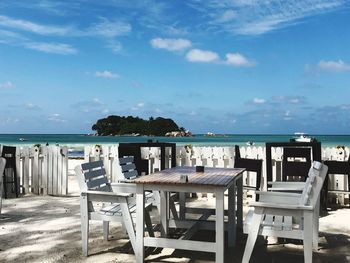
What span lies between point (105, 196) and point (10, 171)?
5.94m

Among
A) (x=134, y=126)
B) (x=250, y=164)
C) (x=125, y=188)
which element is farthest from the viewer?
(x=134, y=126)

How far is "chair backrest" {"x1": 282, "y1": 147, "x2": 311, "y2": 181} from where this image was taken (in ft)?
25.3

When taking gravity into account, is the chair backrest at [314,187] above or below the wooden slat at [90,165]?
below

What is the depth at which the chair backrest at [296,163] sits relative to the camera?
7.70 meters

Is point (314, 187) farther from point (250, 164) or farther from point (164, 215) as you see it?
point (250, 164)

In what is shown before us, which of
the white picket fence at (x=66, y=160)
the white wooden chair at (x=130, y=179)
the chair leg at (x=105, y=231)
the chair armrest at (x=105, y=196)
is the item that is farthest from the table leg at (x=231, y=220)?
the white picket fence at (x=66, y=160)

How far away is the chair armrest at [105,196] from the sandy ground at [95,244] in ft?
2.23

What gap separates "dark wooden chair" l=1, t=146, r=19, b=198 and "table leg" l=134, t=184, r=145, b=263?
585 cm

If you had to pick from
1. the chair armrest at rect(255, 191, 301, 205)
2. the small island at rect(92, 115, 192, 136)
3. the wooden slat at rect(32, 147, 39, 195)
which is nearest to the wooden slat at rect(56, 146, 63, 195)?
the wooden slat at rect(32, 147, 39, 195)

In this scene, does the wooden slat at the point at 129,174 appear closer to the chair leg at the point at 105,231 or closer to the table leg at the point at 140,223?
the chair leg at the point at 105,231

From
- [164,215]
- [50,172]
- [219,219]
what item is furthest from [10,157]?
[219,219]

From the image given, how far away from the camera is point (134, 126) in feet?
310

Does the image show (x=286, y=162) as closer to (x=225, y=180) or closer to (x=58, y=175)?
(x=225, y=180)

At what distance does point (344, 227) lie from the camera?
6262mm
